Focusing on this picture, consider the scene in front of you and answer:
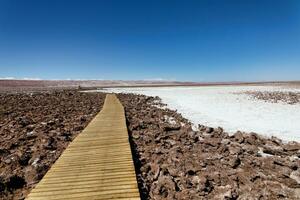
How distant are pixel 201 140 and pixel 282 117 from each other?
328 inches

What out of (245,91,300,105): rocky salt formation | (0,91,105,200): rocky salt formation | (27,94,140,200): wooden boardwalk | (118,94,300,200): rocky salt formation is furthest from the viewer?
(245,91,300,105): rocky salt formation

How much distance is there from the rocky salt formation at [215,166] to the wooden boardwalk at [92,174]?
56 centimetres

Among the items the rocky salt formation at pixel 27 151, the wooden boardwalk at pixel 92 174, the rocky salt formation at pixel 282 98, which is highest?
the rocky salt formation at pixel 282 98

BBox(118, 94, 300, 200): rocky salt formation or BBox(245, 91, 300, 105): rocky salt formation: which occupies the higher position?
BBox(245, 91, 300, 105): rocky salt formation

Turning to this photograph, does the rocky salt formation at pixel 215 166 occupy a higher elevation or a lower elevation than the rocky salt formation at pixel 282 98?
lower

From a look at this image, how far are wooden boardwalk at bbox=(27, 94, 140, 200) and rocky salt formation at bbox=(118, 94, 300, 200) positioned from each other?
0.56 m

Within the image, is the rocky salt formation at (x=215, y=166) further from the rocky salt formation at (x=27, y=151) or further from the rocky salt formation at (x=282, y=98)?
the rocky salt formation at (x=282, y=98)

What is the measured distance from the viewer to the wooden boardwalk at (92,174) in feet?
18.4

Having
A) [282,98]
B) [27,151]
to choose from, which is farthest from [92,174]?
[282,98]

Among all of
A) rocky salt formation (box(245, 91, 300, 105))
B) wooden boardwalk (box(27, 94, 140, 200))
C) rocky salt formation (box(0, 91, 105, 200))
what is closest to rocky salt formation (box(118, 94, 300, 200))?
wooden boardwalk (box(27, 94, 140, 200))

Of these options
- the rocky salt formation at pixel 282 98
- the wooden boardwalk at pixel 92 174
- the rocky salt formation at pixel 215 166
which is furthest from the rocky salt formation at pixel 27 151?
the rocky salt formation at pixel 282 98

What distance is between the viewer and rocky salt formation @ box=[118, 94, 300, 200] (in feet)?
20.3

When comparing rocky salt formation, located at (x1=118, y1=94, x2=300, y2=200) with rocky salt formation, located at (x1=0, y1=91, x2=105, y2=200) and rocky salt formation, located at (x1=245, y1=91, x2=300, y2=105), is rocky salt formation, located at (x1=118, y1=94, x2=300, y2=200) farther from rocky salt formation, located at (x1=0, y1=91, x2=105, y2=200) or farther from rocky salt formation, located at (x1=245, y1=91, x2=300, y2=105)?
rocky salt formation, located at (x1=245, y1=91, x2=300, y2=105)

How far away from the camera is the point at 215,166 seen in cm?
791
